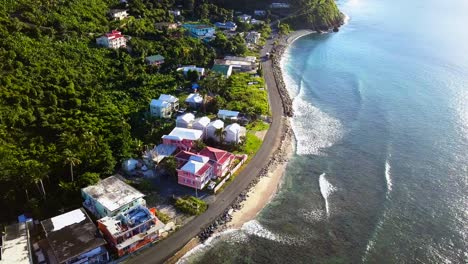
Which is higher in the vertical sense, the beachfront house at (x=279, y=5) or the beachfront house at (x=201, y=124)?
the beachfront house at (x=279, y=5)

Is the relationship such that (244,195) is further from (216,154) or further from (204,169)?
(216,154)

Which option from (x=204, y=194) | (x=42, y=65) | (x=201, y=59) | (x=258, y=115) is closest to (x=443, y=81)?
(x=258, y=115)

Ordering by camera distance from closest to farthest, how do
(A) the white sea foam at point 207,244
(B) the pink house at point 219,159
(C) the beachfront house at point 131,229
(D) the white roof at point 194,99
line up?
(C) the beachfront house at point 131,229 → (A) the white sea foam at point 207,244 → (B) the pink house at point 219,159 → (D) the white roof at point 194,99

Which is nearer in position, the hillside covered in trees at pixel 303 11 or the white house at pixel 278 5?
the hillside covered in trees at pixel 303 11

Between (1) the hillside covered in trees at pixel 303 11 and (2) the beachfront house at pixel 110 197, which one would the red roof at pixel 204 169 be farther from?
(1) the hillside covered in trees at pixel 303 11

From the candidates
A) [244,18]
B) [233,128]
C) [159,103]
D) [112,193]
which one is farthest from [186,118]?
[244,18]

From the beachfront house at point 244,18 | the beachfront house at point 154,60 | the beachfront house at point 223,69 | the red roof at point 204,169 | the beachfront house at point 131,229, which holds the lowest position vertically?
the beachfront house at point 131,229

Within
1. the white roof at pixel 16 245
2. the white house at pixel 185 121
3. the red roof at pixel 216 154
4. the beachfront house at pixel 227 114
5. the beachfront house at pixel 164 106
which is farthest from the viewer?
the beachfront house at pixel 227 114

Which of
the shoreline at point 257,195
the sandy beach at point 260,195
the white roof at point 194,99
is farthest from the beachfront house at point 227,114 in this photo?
the sandy beach at point 260,195
